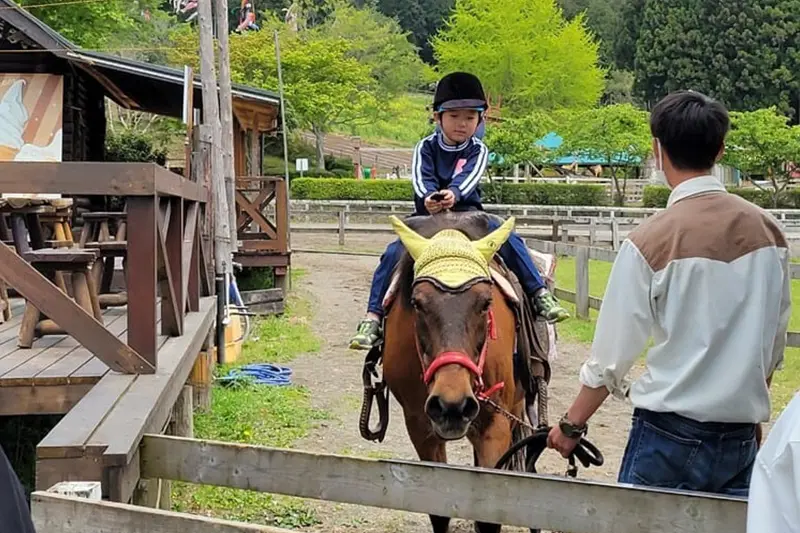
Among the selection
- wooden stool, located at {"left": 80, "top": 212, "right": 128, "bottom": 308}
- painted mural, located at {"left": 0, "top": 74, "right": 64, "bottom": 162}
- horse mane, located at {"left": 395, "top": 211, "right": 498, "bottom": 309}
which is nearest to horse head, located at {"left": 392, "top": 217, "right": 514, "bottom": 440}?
horse mane, located at {"left": 395, "top": 211, "right": 498, "bottom": 309}

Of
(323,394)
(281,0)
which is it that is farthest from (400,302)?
(281,0)

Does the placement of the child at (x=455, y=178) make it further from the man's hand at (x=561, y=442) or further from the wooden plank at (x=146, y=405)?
the man's hand at (x=561, y=442)

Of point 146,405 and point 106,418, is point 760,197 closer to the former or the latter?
point 146,405

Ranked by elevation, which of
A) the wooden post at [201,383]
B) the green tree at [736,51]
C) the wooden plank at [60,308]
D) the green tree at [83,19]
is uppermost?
the green tree at [736,51]

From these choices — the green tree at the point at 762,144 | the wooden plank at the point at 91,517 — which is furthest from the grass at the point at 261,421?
the green tree at the point at 762,144

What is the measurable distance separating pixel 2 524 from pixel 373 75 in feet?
176

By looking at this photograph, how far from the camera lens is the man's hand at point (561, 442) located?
2922 mm

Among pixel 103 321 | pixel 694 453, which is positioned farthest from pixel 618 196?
pixel 694 453

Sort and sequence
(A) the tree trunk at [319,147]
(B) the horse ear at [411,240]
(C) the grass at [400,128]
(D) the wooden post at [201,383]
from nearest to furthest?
1. (B) the horse ear at [411,240]
2. (D) the wooden post at [201,383]
3. (A) the tree trunk at [319,147]
4. (C) the grass at [400,128]

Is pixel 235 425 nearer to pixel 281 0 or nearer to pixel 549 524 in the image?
pixel 549 524

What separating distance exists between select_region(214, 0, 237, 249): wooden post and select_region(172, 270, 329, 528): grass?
175 centimetres

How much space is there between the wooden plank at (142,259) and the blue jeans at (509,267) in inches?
43.7

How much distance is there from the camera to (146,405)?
398 cm

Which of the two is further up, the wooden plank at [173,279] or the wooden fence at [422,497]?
the wooden plank at [173,279]
